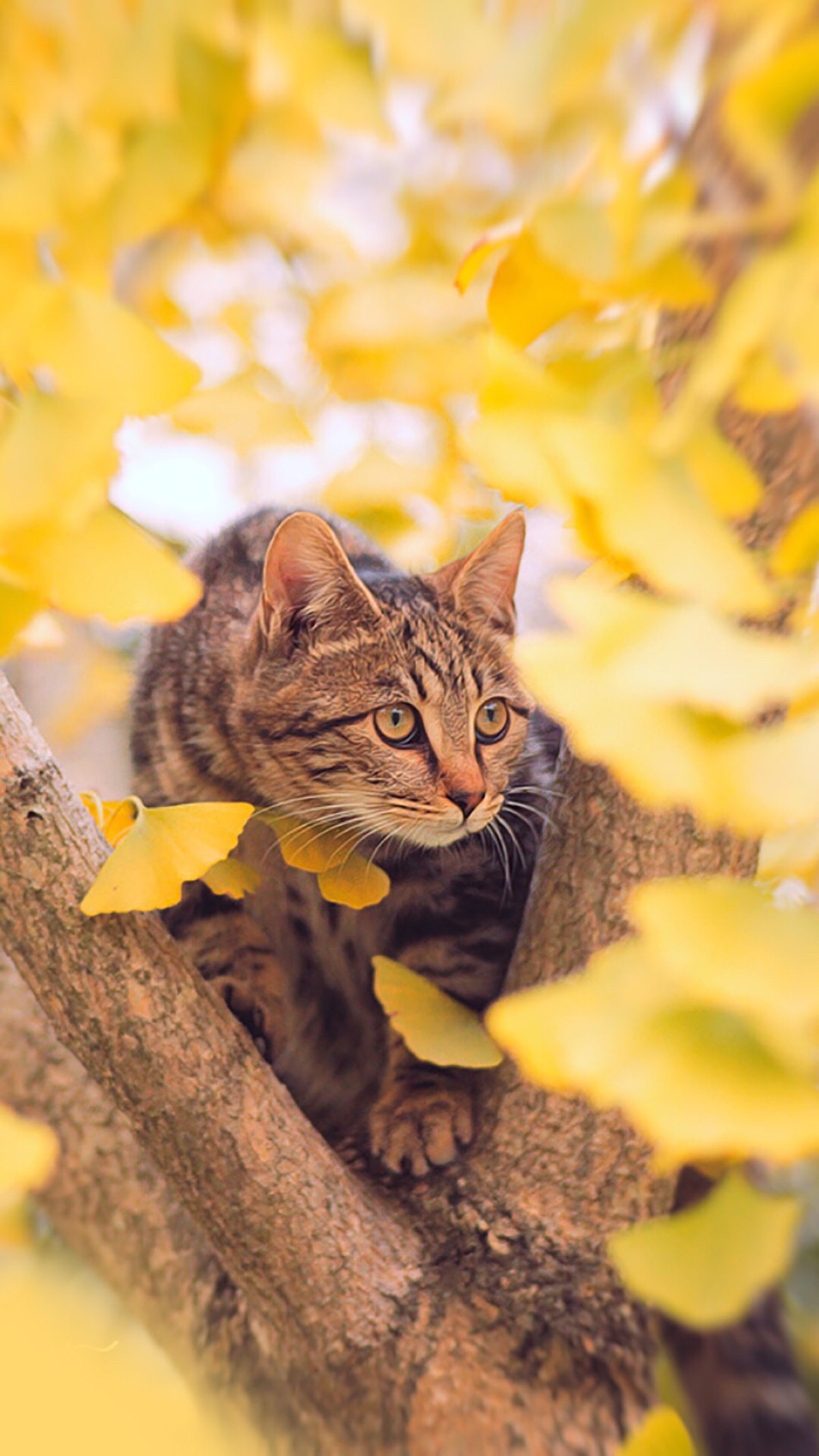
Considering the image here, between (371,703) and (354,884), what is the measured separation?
0.42 meters

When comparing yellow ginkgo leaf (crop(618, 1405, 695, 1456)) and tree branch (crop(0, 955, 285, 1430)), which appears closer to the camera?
yellow ginkgo leaf (crop(618, 1405, 695, 1456))

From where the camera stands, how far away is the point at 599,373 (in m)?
0.72

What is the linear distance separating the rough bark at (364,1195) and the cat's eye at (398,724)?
1.67ft

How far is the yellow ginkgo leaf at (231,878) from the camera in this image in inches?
48.7

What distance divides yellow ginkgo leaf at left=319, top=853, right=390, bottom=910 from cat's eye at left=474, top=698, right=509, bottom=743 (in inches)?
17.1

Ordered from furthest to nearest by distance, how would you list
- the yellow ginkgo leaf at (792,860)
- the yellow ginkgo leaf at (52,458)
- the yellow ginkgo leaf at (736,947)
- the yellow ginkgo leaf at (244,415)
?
the yellow ginkgo leaf at (792,860)
the yellow ginkgo leaf at (244,415)
the yellow ginkgo leaf at (52,458)
the yellow ginkgo leaf at (736,947)

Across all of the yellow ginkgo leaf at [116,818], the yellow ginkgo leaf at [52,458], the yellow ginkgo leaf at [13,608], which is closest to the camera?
the yellow ginkgo leaf at [52,458]

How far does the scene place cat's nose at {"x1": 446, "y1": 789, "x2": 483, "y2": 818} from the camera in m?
1.60

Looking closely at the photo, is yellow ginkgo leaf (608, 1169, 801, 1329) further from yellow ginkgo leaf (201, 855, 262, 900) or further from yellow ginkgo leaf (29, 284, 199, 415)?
yellow ginkgo leaf (201, 855, 262, 900)

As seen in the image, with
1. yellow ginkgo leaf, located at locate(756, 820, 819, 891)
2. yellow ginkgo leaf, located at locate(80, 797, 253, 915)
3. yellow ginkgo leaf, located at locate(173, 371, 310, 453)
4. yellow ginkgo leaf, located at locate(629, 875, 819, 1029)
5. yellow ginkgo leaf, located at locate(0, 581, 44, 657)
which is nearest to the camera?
yellow ginkgo leaf, located at locate(629, 875, 819, 1029)

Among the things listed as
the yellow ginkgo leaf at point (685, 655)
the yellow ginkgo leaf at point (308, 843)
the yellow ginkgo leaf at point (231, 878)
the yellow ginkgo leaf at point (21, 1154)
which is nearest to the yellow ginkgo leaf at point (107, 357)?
the yellow ginkgo leaf at point (685, 655)

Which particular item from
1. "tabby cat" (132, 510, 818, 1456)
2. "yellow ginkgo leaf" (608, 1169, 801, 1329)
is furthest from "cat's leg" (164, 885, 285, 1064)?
"yellow ginkgo leaf" (608, 1169, 801, 1329)

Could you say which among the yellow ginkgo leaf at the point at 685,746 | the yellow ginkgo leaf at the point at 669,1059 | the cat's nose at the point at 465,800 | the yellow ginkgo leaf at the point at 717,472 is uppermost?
the cat's nose at the point at 465,800

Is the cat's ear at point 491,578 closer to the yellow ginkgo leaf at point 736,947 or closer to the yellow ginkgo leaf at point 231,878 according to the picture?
the yellow ginkgo leaf at point 231,878
